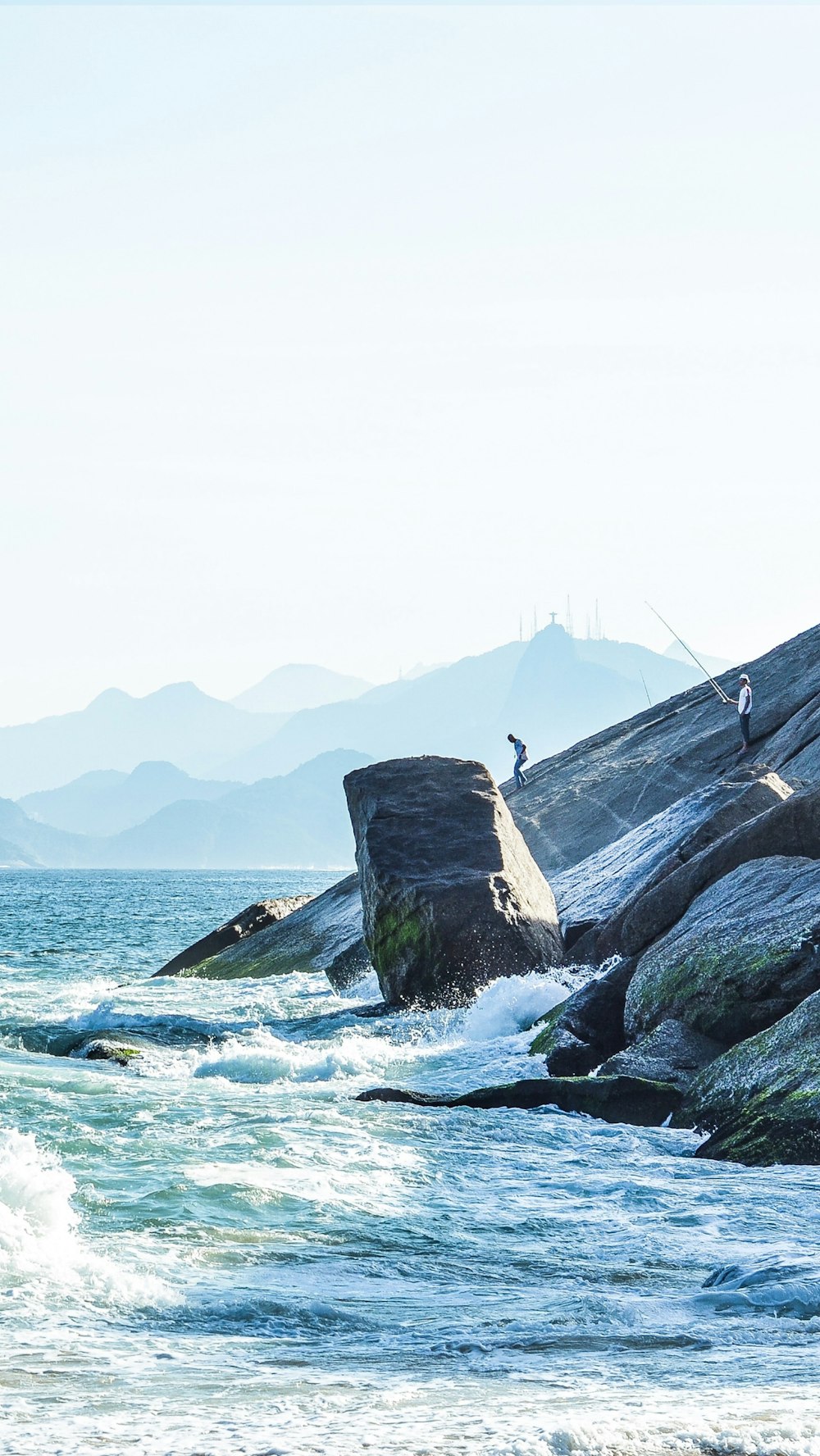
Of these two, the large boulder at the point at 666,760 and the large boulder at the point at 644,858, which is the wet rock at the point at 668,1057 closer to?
the large boulder at the point at 644,858

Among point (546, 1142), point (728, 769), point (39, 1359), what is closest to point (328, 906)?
point (728, 769)

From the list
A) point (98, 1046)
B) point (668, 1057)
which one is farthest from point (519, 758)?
point (668, 1057)

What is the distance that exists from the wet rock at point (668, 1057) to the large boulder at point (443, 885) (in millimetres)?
6615

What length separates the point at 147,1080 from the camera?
16.1 meters

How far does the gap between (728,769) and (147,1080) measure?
15.7 meters

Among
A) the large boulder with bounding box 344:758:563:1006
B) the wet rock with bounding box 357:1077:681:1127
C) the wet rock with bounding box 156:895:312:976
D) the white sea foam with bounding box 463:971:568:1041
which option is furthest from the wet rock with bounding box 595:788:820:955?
the wet rock with bounding box 156:895:312:976

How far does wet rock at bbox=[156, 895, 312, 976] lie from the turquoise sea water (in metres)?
17.2

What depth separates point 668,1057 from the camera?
13.4m

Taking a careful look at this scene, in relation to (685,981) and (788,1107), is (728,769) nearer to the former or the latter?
(685,981)

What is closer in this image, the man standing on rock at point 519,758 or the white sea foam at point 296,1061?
the white sea foam at point 296,1061

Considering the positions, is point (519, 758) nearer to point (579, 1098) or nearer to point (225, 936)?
point (225, 936)

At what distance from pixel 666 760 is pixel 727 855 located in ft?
43.0

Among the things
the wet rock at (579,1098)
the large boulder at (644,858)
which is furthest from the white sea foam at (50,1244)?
the large boulder at (644,858)

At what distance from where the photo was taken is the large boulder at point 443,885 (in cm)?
2052
